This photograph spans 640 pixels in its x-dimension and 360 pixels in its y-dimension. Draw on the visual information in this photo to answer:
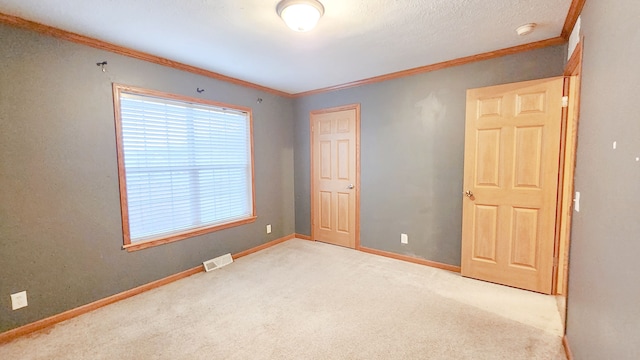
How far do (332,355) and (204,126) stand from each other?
2.80m

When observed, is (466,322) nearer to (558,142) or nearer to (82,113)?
(558,142)

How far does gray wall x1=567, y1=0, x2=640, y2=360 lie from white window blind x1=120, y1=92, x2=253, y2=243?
11.2 ft

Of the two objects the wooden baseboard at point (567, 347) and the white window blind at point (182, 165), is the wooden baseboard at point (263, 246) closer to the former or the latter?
the white window blind at point (182, 165)

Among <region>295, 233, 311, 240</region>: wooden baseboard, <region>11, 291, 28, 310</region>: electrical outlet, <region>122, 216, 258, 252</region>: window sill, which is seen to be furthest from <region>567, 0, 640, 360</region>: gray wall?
<region>11, 291, 28, 310</region>: electrical outlet

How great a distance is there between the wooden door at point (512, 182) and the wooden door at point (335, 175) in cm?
147

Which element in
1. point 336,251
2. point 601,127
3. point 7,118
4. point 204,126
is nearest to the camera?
point 601,127

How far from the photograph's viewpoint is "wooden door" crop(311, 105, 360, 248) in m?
3.90

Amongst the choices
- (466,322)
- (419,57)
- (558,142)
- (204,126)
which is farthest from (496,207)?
(204,126)

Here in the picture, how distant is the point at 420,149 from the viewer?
3305mm

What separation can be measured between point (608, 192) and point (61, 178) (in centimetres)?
360

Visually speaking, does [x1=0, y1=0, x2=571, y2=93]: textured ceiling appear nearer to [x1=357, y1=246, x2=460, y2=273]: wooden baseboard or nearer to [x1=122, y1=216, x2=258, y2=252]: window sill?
[x1=122, y1=216, x2=258, y2=252]: window sill

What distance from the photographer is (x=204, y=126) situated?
10.9 ft

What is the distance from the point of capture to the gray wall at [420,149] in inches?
113

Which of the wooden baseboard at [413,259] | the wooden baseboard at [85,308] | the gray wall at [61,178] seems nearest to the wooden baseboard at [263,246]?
the wooden baseboard at [85,308]
